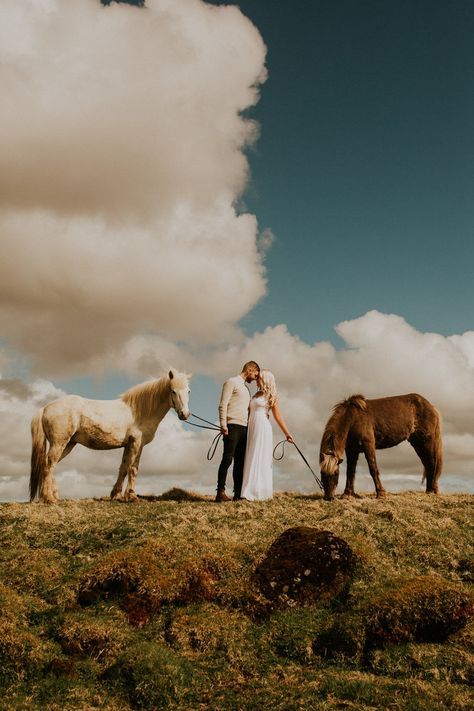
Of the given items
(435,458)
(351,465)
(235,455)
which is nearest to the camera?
(235,455)

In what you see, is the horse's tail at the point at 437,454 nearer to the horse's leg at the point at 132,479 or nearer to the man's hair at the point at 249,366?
the man's hair at the point at 249,366

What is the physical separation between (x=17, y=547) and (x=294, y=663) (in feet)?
18.3

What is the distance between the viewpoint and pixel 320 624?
23.9 feet

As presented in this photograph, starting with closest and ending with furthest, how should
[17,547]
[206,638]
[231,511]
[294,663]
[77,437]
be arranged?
[294,663] → [206,638] → [17,547] → [231,511] → [77,437]

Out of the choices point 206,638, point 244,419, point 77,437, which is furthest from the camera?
point 77,437

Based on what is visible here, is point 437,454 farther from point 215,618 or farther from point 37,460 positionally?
point 37,460

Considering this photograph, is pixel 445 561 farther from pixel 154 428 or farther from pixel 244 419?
pixel 154 428

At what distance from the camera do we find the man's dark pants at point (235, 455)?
12.8 meters

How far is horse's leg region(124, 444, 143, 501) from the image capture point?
549 inches

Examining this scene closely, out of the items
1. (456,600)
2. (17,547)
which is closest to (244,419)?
(17,547)

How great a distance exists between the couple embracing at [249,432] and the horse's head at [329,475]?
3.49 ft

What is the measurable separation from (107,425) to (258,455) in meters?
4.13

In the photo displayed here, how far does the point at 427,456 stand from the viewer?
16.3 metres

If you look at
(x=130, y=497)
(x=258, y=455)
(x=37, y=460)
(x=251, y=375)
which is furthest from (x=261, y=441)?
(x=37, y=460)
